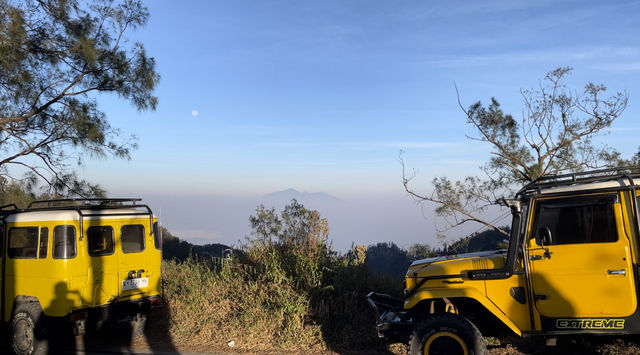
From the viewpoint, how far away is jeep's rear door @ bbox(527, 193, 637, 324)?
5023 mm

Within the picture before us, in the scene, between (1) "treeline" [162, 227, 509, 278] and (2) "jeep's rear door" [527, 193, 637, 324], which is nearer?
(2) "jeep's rear door" [527, 193, 637, 324]

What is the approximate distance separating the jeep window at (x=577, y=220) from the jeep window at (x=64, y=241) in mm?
6714

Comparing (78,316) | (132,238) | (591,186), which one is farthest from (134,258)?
(591,186)

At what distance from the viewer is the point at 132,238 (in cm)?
855

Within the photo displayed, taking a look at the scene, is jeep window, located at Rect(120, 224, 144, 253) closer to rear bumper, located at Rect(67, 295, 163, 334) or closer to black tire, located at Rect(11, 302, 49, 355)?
rear bumper, located at Rect(67, 295, 163, 334)

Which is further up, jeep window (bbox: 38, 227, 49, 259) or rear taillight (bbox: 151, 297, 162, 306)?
jeep window (bbox: 38, 227, 49, 259)

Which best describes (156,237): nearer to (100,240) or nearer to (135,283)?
(135,283)

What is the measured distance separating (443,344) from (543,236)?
1.69 meters

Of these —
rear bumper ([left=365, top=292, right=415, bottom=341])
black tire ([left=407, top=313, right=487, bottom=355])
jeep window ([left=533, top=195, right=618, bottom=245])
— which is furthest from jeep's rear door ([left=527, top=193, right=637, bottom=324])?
rear bumper ([left=365, top=292, right=415, bottom=341])

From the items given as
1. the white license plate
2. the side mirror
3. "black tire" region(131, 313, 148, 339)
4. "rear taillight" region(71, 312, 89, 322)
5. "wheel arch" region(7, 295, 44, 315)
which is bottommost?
"black tire" region(131, 313, 148, 339)

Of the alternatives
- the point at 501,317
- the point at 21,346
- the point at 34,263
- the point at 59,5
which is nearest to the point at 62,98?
the point at 59,5

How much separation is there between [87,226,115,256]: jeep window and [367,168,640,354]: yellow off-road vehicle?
5310mm

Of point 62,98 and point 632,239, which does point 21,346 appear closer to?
point 62,98

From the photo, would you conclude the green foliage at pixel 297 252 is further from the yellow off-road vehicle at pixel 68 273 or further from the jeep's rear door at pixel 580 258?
the jeep's rear door at pixel 580 258
